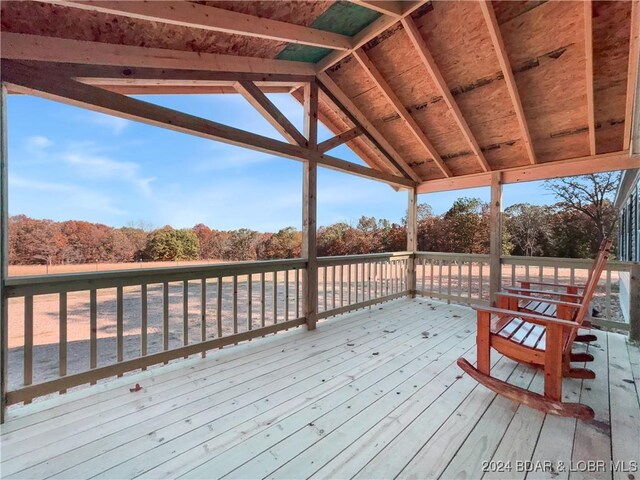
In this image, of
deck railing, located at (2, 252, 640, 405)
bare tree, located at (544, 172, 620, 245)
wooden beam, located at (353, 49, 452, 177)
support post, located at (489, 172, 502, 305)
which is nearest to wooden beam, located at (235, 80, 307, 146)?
wooden beam, located at (353, 49, 452, 177)

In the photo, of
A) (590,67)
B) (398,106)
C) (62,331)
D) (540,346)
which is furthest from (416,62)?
(62,331)

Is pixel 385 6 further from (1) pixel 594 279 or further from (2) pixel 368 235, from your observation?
(2) pixel 368 235

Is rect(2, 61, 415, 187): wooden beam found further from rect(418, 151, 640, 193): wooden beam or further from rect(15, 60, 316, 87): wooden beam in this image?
rect(418, 151, 640, 193): wooden beam

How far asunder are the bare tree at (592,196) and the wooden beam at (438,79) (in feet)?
24.1

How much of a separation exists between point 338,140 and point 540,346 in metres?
3.19

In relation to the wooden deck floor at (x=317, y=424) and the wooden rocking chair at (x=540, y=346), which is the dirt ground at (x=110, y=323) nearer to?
the wooden deck floor at (x=317, y=424)

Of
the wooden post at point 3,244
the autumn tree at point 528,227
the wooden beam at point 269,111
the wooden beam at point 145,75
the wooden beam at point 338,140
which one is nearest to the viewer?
the wooden post at point 3,244

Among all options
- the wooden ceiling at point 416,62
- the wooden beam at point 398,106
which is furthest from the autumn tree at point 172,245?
the wooden beam at point 398,106

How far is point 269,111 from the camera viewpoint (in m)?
3.16

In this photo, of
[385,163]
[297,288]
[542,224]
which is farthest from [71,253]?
[542,224]

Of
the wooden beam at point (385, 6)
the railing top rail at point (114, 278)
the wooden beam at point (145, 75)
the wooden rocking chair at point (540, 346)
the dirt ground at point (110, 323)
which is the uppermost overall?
the wooden beam at point (385, 6)

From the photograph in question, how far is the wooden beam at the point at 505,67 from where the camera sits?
2498 mm

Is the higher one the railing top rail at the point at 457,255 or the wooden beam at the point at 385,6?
the wooden beam at the point at 385,6

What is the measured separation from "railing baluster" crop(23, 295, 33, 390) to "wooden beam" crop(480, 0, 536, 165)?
4.23 m
